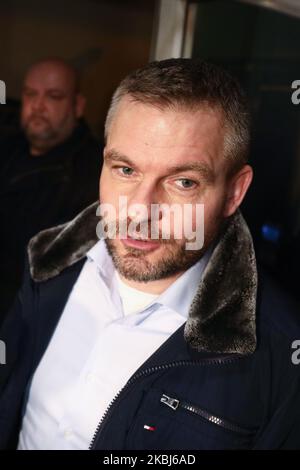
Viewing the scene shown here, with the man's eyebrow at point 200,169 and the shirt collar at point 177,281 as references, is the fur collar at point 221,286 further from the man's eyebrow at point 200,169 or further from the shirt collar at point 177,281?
the man's eyebrow at point 200,169

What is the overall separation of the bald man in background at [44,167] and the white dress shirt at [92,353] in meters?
0.43

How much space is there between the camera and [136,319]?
2.93 feet

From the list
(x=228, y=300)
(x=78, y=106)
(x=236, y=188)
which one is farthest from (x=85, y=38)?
(x=228, y=300)

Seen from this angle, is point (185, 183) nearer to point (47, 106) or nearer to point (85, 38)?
point (47, 106)

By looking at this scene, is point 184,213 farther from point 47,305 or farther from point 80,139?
point 80,139

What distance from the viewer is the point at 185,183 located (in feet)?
2.58

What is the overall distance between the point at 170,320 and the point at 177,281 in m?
0.07

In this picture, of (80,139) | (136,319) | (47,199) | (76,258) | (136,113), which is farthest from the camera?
(80,139)

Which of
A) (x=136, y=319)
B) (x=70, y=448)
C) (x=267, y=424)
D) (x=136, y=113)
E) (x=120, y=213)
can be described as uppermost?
(x=136, y=113)

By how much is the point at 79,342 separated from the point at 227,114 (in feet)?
1.60

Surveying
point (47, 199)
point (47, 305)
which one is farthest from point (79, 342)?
point (47, 199)

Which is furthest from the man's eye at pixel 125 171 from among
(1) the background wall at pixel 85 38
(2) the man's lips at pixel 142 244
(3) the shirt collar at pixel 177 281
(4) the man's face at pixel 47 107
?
(1) the background wall at pixel 85 38

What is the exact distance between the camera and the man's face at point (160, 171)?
760mm

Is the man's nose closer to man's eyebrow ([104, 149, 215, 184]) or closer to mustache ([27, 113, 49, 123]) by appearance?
mustache ([27, 113, 49, 123])
